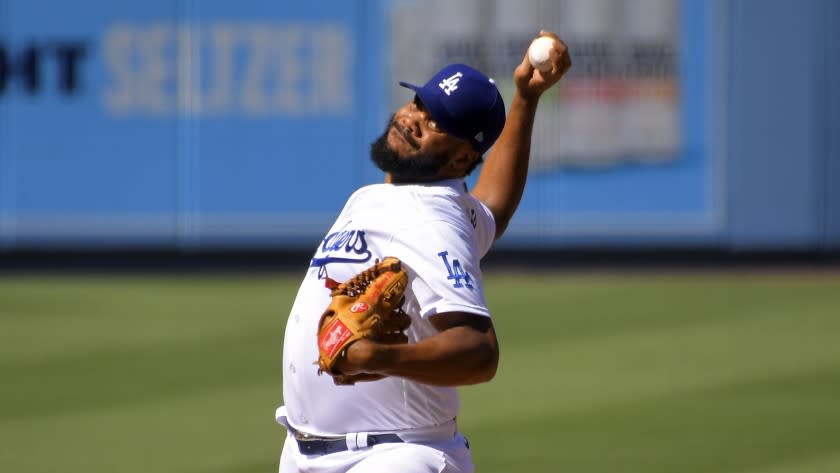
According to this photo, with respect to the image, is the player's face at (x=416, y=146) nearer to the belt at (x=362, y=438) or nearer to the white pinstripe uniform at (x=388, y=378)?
the white pinstripe uniform at (x=388, y=378)

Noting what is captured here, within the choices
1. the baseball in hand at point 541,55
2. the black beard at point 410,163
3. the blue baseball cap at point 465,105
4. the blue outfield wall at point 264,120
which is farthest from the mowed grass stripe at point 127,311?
the blue baseball cap at point 465,105

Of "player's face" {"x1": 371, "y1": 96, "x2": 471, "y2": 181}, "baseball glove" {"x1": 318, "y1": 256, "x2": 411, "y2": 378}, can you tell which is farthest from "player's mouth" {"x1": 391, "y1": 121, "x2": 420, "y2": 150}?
"baseball glove" {"x1": 318, "y1": 256, "x2": 411, "y2": 378}

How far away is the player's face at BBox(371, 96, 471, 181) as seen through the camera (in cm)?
390

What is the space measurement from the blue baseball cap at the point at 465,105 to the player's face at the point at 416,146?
0.03 meters

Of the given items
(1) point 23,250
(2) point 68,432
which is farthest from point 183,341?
(1) point 23,250

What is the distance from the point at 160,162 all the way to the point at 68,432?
9962 millimetres

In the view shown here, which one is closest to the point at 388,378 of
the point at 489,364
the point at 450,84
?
the point at 489,364

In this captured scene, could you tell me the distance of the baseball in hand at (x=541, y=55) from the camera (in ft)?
15.1

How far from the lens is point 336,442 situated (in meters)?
3.87

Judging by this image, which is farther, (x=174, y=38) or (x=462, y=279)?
(x=174, y=38)

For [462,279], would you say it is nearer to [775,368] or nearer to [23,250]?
[775,368]

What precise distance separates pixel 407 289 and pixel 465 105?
0.57 meters

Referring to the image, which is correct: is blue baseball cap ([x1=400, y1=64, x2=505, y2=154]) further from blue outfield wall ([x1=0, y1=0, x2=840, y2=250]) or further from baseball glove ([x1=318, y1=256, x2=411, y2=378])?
blue outfield wall ([x1=0, y1=0, x2=840, y2=250])

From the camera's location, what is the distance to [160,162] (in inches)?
704
